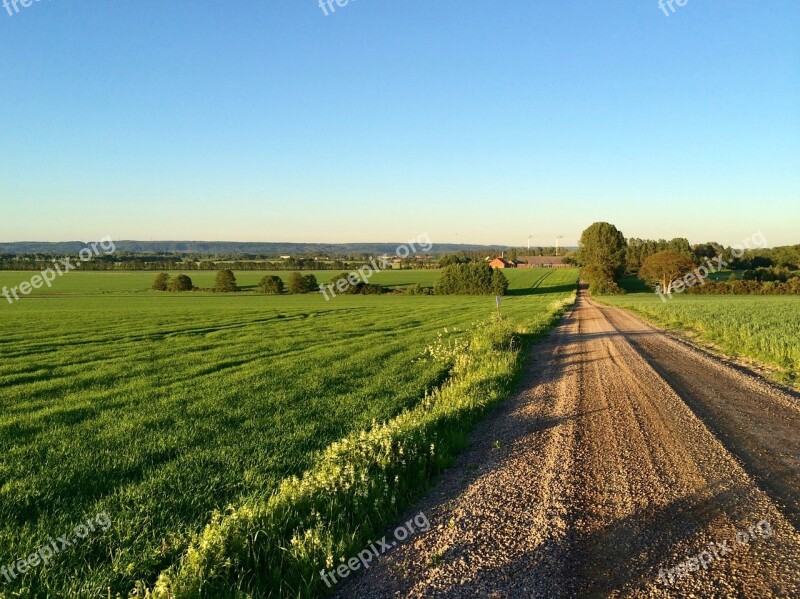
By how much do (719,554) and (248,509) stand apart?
15.8 feet

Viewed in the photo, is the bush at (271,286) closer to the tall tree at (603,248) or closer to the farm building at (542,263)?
the tall tree at (603,248)

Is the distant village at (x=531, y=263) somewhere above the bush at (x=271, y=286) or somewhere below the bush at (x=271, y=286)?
above

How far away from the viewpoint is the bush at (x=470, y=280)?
3322 inches

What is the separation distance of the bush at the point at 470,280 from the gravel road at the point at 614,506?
243ft

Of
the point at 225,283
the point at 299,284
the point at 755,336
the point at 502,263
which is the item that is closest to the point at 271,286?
the point at 299,284

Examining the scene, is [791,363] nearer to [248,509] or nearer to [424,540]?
[424,540]

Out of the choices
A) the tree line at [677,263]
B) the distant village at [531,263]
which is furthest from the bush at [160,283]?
the distant village at [531,263]

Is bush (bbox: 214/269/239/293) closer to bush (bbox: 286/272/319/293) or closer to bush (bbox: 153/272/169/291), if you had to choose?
bush (bbox: 153/272/169/291)

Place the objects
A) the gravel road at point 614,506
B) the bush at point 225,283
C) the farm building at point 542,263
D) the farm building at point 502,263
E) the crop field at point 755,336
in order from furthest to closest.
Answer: the farm building at point 542,263, the farm building at point 502,263, the bush at point 225,283, the crop field at point 755,336, the gravel road at point 614,506

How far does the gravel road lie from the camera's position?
4.31 metres

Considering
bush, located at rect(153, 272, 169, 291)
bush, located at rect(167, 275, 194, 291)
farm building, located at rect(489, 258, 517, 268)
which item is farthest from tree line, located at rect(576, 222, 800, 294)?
bush, located at rect(153, 272, 169, 291)

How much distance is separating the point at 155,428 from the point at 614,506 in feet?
26.7

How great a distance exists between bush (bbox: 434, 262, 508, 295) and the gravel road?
7419 centimetres

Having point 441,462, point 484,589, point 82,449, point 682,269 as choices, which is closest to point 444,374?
point 441,462
